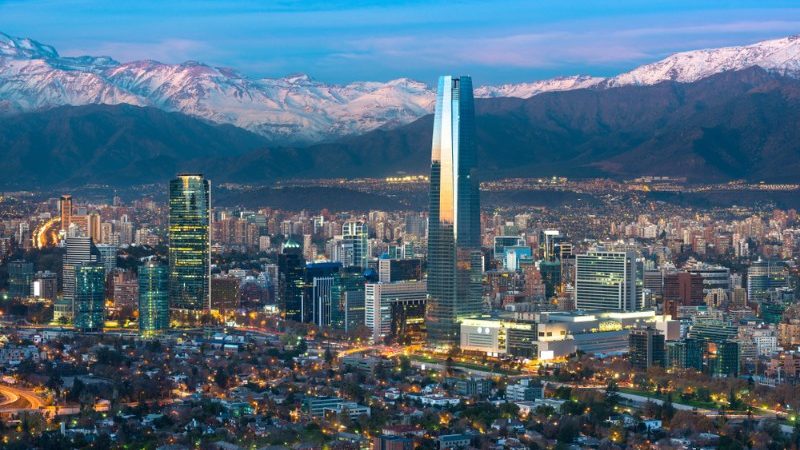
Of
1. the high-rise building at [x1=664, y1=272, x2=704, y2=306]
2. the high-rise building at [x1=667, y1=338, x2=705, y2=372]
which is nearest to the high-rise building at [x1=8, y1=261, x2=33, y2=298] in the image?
the high-rise building at [x1=664, y1=272, x2=704, y2=306]

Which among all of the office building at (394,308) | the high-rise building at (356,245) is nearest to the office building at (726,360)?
the office building at (394,308)

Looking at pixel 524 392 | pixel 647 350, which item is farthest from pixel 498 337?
pixel 524 392

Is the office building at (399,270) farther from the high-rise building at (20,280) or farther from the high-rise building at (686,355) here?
the high-rise building at (686,355)

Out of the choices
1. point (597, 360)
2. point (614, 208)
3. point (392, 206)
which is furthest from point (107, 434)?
point (614, 208)

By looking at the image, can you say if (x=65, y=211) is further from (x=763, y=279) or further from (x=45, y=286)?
(x=763, y=279)

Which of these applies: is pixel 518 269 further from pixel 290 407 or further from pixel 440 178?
pixel 290 407

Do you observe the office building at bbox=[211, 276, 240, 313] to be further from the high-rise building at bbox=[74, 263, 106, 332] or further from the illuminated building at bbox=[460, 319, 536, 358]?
the illuminated building at bbox=[460, 319, 536, 358]

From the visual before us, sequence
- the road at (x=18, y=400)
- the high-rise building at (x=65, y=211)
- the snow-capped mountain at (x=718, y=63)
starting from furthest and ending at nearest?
the snow-capped mountain at (x=718, y=63) < the high-rise building at (x=65, y=211) < the road at (x=18, y=400)
